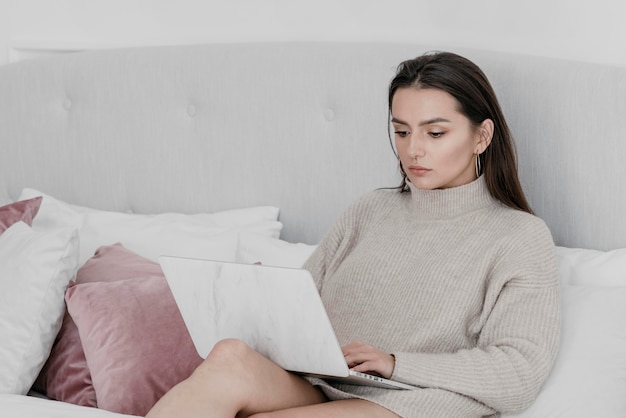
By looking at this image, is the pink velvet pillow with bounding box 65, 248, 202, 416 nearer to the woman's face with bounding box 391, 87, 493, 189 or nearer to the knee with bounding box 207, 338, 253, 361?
the knee with bounding box 207, 338, 253, 361

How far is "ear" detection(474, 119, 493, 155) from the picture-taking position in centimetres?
184

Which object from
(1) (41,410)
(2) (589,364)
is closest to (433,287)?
(2) (589,364)

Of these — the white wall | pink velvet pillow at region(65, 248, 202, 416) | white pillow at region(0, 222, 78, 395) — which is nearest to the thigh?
pink velvet pillow at region(65, 248, 202, 416)

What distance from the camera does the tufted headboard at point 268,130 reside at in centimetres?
195

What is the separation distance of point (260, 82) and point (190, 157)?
269 mm

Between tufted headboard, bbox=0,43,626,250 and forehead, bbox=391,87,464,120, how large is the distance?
281 millimetres

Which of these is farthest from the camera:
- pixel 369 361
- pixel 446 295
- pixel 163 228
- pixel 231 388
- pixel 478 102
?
pixel 163 228

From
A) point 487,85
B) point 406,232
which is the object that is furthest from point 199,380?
point 487,85

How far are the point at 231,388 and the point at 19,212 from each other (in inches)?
38.5

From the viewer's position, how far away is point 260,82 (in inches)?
92.9

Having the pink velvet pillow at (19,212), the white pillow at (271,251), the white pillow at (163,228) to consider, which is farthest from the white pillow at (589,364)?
the pink velvet pillow at (19,212)

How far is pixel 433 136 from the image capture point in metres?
1.80

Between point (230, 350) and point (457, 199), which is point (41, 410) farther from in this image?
point (457, 199)

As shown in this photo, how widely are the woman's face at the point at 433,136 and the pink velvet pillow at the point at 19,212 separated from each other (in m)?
0.92
